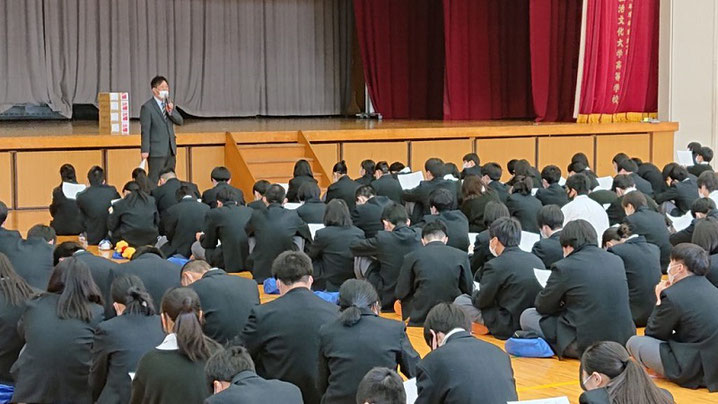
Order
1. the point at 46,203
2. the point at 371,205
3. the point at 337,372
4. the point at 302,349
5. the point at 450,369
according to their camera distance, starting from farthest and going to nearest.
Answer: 1. the point at 46,203
2. the point at 371,205
3. the point at 302,349
4. the point at 337,372
5. the point at 450,369

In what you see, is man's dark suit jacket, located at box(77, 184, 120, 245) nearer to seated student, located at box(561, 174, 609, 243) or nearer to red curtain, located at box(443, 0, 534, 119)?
seated student, located at box(561, 174, 609, 243)

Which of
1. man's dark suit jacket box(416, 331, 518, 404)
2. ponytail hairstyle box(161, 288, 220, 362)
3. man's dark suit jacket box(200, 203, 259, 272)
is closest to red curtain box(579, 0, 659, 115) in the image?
man's dark suit jacket box(200, 203, 259, 272)

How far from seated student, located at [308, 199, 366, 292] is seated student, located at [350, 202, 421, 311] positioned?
0.21 m

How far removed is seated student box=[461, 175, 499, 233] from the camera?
30.6 feet

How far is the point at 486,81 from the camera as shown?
1795 cm

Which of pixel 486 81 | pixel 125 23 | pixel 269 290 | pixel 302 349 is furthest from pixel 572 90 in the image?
pixel 302 349

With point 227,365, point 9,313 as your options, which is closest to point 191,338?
point 227,365

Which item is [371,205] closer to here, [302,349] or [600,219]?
[600,219]

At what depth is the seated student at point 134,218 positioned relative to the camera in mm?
10125

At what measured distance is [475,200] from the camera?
30.7 feet

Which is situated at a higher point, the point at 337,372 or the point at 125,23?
Result: the point at 125,23

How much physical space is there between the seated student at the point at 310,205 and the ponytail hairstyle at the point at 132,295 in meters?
4.14

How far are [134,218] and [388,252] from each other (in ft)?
10.3

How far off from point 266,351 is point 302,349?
17 cm
